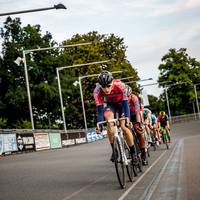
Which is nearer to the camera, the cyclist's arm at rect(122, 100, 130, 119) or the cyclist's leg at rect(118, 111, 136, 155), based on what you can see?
the cyclist's arm at rect(122, 100, 130, 119)

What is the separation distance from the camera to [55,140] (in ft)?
130

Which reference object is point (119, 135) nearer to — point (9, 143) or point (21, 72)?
point (9, 143)

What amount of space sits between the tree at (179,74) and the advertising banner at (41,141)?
79.9 metres

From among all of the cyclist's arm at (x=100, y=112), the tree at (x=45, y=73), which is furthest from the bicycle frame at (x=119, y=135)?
the tree at (x=45, y=73)

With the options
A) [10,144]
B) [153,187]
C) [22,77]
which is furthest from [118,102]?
[22,77]

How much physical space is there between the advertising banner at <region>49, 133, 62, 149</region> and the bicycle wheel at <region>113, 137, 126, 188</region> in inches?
1133

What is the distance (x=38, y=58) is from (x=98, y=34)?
10.5 m

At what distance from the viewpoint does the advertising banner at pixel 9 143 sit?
96.4 feet

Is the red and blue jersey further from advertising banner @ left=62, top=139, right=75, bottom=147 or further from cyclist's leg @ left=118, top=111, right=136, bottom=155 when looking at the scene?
advertising banner @ left=62, top=139, right=75, bottom=147

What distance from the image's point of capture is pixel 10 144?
30156 millimetres

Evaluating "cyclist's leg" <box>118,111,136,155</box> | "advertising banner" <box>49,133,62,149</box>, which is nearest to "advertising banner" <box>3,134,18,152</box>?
"advertising banner" <box>49,133,62,149</box>

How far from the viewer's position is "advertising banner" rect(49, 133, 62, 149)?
1517 inches

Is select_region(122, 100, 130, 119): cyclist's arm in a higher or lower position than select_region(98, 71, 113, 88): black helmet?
lower

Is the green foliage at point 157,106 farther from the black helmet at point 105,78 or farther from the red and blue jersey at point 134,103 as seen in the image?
the black helmet at point 105,78
